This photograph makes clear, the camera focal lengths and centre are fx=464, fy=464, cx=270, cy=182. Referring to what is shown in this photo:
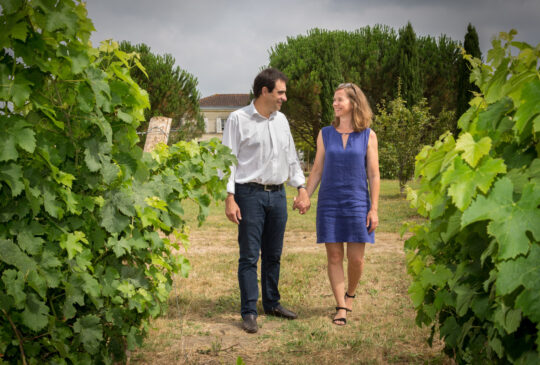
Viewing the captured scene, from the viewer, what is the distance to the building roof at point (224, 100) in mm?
57375

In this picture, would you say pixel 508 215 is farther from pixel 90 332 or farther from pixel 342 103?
pixel 342 103

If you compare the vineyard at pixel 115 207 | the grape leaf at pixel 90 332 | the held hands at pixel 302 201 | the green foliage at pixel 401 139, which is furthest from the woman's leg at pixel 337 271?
the green foliage at pixel 401 139

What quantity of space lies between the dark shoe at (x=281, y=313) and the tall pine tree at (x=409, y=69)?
87.1ft

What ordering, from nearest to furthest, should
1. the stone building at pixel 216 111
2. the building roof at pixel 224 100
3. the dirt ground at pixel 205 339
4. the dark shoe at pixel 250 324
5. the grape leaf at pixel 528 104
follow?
the grape leaf at pixel 528 104 < the dirt ground at pixel 205 339 < the dark shoe at pixel 250 324 < the stone building at pixel 216 111 < the building roof at pixel 224 100

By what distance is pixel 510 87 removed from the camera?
1837mm

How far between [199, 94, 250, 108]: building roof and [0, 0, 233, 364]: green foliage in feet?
180

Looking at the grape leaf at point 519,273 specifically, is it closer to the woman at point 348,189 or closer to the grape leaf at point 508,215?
the grape leaf at point 508,215

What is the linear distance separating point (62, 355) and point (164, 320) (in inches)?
83.8

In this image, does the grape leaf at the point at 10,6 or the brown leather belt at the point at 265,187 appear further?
the brown leather belt at the point at 265,187

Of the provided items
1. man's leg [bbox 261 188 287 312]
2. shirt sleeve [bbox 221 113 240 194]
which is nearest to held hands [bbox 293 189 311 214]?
man's leg [bbox 261 188 287 312]

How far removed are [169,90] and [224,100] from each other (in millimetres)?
36359

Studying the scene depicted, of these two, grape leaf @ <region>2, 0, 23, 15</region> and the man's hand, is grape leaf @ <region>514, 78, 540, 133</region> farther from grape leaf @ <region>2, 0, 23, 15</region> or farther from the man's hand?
the man's hand

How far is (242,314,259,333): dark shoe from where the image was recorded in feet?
13.7

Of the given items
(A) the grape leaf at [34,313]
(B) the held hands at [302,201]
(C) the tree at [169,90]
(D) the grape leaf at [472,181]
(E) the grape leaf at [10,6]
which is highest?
(C) the tree at [169,90]
